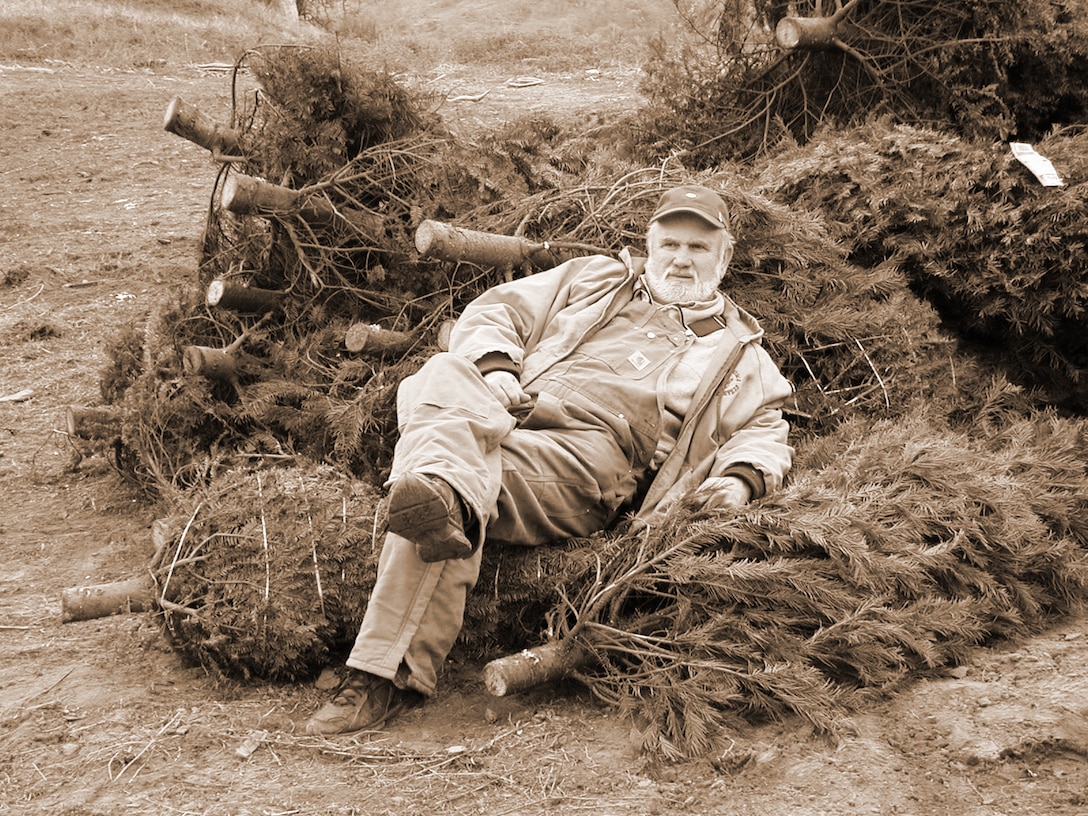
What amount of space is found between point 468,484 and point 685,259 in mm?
1558

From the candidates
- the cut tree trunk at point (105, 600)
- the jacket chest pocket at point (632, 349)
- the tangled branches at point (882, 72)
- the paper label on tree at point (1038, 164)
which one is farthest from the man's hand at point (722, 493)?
the tangled branches at point (882, 72)

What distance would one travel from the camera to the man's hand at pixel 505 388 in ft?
12.6

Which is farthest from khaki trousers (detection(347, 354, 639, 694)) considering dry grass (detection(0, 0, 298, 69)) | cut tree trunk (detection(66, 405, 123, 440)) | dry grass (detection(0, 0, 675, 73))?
dry grass (detection(0, 0, 298, 69))

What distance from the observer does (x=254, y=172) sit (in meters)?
5.52

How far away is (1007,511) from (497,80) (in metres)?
10.3

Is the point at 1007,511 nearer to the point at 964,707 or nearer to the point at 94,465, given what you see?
the point at 964,707

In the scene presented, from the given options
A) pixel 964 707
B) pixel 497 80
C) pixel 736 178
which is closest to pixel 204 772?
pixel 964 707

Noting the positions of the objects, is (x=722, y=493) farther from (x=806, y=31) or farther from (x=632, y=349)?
(x=806, y=31)

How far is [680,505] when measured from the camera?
376 cm

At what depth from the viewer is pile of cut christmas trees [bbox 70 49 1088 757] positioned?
3477 mm

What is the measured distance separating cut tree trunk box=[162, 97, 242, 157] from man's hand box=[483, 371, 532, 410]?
2.46m

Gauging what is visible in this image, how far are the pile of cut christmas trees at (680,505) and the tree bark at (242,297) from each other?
0.02 m

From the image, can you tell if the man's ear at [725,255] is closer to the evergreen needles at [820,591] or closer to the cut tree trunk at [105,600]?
the evergreen needles at [820,591]

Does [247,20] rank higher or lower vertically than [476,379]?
higher
